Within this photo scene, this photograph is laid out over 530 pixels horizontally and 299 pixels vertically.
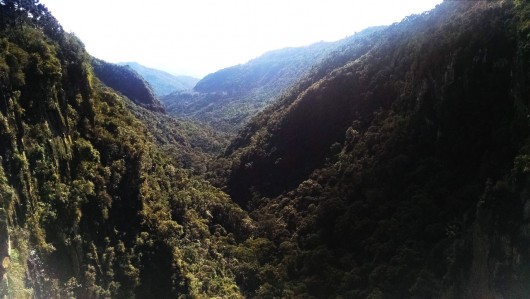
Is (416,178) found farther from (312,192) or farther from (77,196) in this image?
(77,196)

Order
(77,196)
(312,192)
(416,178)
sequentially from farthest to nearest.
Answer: (312,192) < (416,178) < (77,196)

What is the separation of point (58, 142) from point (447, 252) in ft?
144

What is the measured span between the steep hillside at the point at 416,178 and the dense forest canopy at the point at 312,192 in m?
0.24

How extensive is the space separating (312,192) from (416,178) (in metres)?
22.9

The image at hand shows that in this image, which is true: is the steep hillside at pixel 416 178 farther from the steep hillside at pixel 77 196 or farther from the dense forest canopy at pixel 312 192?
the steep hillside at pixel 77 196

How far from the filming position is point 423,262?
5262 centimetres

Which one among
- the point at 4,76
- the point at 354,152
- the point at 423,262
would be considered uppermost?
the point at 4,76

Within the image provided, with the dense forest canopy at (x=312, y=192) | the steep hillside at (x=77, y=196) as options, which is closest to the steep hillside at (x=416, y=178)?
the dense forest canopy at (x=312, y=192)

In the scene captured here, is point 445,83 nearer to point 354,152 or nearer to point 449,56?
point 449,56

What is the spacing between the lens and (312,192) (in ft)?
269

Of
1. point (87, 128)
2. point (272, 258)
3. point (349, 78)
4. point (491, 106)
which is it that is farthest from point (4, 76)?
point (349, 78)

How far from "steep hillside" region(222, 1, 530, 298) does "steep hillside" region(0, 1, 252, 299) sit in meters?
14.8

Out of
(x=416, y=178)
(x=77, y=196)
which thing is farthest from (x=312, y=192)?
(x=77, y=196)

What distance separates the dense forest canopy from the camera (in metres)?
41.7
